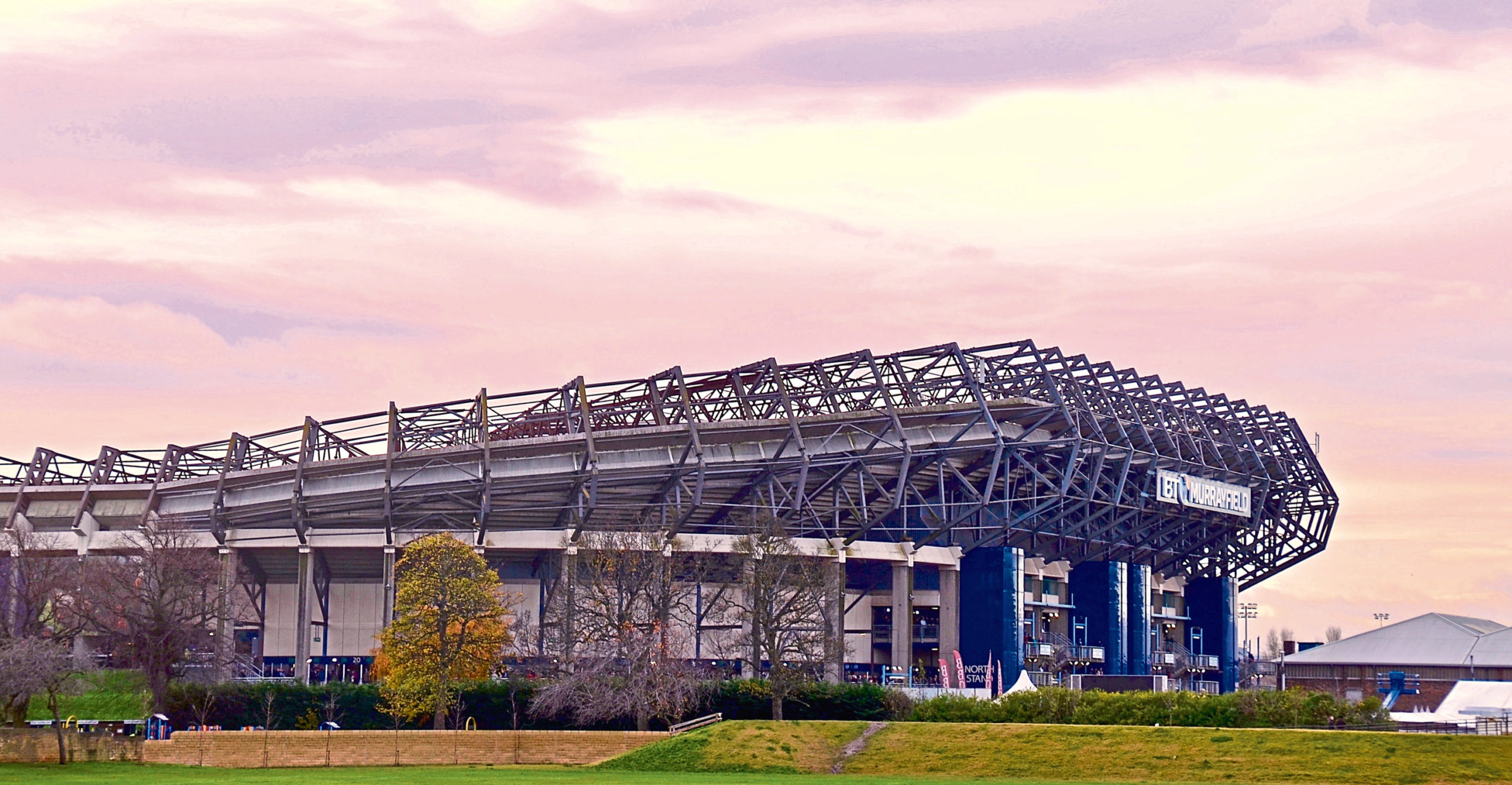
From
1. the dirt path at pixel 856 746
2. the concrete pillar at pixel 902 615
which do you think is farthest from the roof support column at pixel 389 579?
the dirt path at pixel 856 746

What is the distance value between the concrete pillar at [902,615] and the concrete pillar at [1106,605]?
24698 mm

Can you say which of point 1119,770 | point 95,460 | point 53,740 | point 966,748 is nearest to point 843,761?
point 966,748

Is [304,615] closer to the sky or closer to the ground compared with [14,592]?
closer to the ground

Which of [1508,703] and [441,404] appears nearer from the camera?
[1508,703]

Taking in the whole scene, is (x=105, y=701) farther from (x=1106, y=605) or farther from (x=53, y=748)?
(x=1106, y=605)

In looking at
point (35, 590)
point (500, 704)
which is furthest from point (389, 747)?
point (35, 590)

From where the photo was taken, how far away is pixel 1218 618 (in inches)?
6703

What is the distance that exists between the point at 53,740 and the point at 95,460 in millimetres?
57809

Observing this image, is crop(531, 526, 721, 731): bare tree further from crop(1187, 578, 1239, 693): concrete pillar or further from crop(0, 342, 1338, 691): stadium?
crop(1187, 578, 1239, 693): concrete pillar

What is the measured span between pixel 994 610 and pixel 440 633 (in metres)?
53.9

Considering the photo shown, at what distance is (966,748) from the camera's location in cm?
6912

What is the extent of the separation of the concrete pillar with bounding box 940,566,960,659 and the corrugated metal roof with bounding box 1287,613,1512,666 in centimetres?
4326

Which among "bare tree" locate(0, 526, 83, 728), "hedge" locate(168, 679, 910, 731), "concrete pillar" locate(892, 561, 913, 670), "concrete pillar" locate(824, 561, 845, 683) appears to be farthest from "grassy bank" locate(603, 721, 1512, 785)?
"concrete pillar" locate(892, 561, 913, 670)

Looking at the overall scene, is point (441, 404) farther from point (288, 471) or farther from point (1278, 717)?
point (1278, 717)
